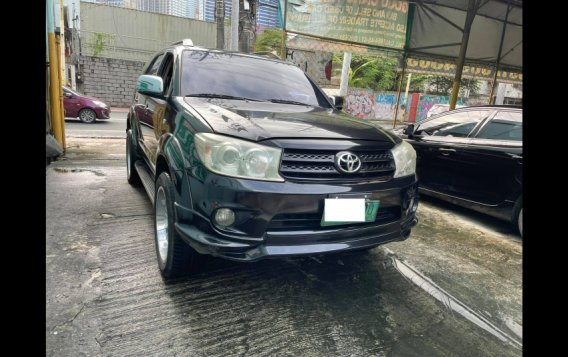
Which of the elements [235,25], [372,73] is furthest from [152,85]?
[372,73]

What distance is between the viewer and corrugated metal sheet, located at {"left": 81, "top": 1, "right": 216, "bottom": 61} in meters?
19.5

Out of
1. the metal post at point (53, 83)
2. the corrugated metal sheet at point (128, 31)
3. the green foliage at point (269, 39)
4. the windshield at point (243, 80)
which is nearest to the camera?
the windshield at point (243, 80)

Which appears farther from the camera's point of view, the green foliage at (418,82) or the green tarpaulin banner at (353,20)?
the green foliage at (418,82)

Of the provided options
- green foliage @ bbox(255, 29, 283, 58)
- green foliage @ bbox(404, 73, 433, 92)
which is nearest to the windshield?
green foliage @ bbox(255, 29, 283, 58)

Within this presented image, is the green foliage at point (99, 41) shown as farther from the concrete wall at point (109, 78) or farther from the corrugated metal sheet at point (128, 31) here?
the concrete wall at point (109, 78)

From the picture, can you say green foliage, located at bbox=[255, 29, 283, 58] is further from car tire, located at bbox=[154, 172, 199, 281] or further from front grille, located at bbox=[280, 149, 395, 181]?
front grille, located at bbox=[280, 149, 395, 181]

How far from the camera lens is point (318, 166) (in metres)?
2.20

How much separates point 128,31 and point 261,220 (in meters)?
21.6

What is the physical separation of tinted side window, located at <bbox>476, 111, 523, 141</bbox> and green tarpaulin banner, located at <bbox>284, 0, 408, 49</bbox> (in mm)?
4326

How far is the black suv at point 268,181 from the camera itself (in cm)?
205

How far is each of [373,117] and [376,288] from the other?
76.2 feet

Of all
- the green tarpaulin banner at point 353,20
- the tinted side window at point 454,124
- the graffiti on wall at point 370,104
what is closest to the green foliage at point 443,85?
the graffiti on wall at point 370,104

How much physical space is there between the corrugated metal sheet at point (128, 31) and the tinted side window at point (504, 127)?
17.3 meters
